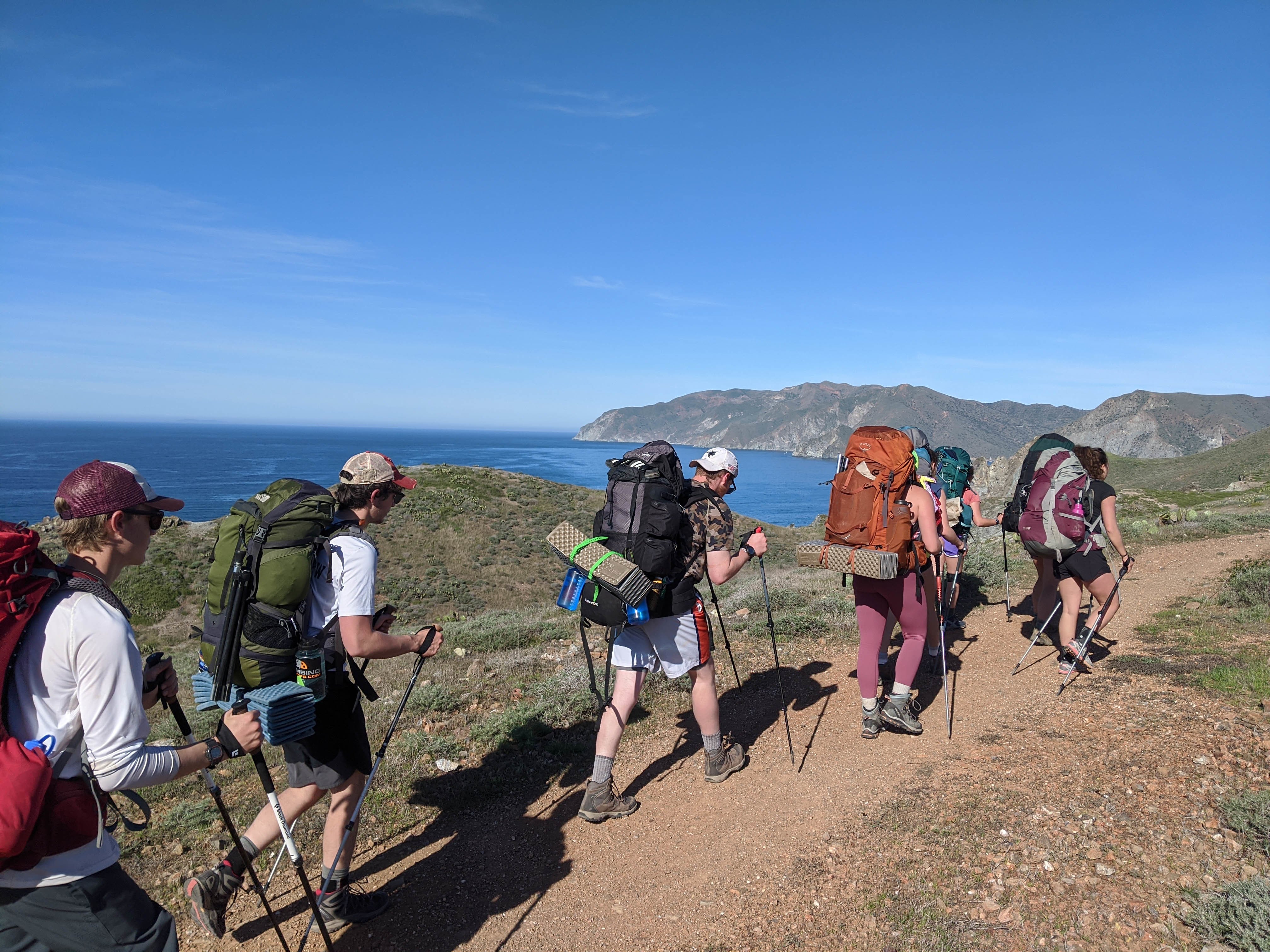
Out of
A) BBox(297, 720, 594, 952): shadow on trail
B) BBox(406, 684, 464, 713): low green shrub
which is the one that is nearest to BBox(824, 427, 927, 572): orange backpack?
BBox(297, 720, 594, 952): shadow on trail

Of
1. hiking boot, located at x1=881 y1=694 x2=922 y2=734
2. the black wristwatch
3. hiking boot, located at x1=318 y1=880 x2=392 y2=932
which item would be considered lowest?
hiking boot, located at x1=318 y1=880 x2=392 y2=932

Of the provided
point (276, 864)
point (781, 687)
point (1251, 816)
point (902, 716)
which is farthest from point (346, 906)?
point (1251, 816)

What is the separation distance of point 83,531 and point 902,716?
5461mm

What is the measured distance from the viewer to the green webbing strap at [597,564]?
4270 millimetres

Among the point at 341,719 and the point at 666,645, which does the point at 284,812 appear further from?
the point at 666,645

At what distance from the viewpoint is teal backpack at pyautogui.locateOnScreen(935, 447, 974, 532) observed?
24.7ft

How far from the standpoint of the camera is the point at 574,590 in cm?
438

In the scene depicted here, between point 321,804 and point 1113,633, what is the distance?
27.2 feet

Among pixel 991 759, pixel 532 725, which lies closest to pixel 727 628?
pixel 532 725

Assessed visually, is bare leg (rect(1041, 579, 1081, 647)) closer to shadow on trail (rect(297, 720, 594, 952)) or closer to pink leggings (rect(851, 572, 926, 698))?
pink leggings (rect(851, 572, 926, 698))

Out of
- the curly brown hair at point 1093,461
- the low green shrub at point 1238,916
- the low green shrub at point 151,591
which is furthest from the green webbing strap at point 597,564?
the low green shrub at point 151,591

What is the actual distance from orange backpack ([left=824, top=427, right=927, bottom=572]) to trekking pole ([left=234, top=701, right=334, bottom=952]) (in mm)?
3951

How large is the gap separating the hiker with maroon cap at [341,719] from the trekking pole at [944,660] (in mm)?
4056

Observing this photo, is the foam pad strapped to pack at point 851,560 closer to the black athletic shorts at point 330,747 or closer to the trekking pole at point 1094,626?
the trekking pole at point 1094,626
